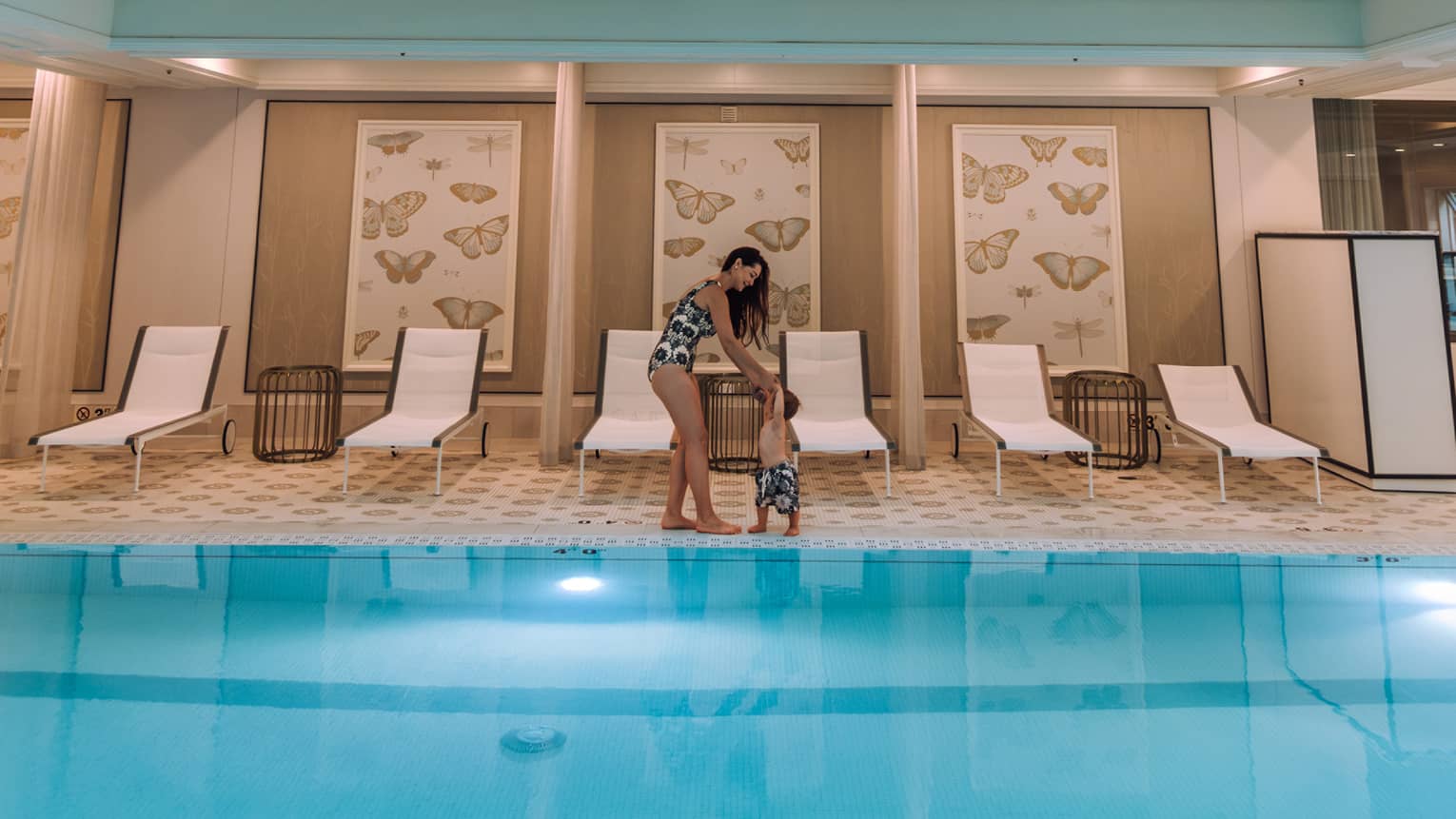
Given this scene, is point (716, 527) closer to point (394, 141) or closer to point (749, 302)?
point (749, 302)

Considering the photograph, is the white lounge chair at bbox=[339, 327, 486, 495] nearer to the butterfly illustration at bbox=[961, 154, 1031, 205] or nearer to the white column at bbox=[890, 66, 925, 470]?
the white column at bbox=[890, 66, 925, 470]

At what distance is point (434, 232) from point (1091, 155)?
6.36 metres

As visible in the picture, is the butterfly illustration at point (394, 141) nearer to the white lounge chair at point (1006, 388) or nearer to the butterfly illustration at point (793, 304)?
the butterfly illustration at point (793, 304)

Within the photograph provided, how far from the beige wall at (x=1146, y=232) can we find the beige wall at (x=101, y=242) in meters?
7.62

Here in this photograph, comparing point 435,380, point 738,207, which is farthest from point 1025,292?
point 435,380

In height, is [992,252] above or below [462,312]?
above

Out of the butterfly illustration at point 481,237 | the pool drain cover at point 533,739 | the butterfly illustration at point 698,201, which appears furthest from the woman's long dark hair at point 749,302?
the butterfly illustration at point 481,237

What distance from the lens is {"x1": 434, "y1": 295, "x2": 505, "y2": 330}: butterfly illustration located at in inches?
269

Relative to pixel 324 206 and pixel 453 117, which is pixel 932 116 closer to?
pixel 453 117

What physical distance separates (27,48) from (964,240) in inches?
283

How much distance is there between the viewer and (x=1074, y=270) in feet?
22.4

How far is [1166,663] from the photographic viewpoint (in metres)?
2.53

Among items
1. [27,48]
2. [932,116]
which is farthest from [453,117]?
[932,116]

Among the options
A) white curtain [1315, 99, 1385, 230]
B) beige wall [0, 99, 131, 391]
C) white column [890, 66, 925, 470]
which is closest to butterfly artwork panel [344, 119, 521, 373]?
beige wall [0, 99, 131, 391]
